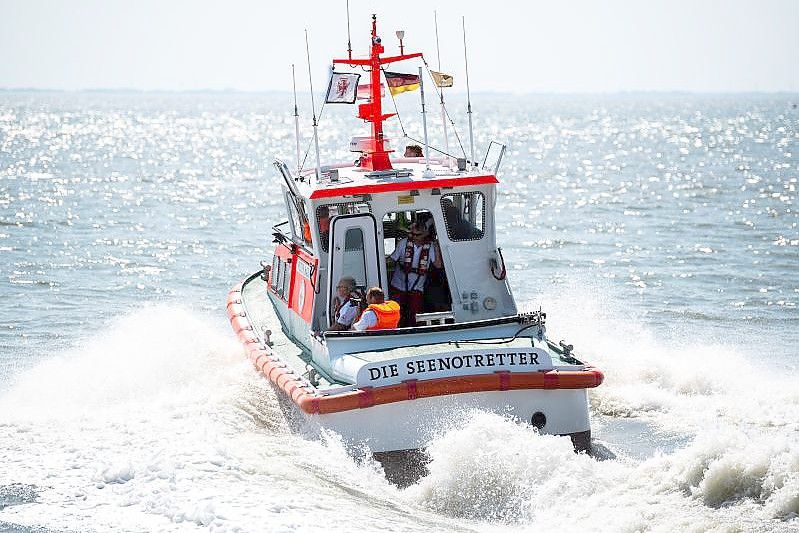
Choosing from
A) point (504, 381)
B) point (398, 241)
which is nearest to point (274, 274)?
point (398, 241)

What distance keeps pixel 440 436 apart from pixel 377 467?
1.88 feet

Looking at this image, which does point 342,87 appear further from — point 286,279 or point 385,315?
point 385,315

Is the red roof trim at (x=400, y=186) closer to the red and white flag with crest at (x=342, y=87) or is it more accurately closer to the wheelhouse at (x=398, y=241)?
the wheelhouse at (x=398, y=241)

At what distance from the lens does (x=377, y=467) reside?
9.92 meters

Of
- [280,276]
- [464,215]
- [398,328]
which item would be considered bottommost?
[398,328]

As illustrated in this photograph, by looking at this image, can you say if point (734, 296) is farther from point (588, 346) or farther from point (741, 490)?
point (741, 490)

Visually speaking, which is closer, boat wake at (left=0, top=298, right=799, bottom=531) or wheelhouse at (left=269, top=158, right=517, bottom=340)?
boat wake at (left=0, top=298, right=799, bottom=531)

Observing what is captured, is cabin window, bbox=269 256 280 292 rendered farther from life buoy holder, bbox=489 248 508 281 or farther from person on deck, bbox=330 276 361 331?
life buoy holder, bbox=489 248 508 281

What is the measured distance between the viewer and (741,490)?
29.0 ft

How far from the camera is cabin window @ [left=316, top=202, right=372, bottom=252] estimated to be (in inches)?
454

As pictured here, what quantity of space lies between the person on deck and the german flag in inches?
84.2

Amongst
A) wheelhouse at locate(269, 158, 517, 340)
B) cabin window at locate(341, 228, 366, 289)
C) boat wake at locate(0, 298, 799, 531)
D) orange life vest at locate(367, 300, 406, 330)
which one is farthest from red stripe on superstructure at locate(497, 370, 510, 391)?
cabin window at locate(341, 228, 366, 289)

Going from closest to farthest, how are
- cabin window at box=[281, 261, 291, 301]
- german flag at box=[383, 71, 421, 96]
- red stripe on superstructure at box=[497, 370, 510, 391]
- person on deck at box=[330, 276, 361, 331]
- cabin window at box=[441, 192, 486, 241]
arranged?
1. red stripe on superstructure at box=[497, 370, 510, 391]
2. person on deck at box=[330, 276, 361, 331]
3. cabin window at box=[441, 192, 486, 241]
4. german flag at box=[383, 71, 421, 96]
5. cabin window at box=[281, 261, 291, 301]

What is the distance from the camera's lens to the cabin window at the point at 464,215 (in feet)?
38.8
